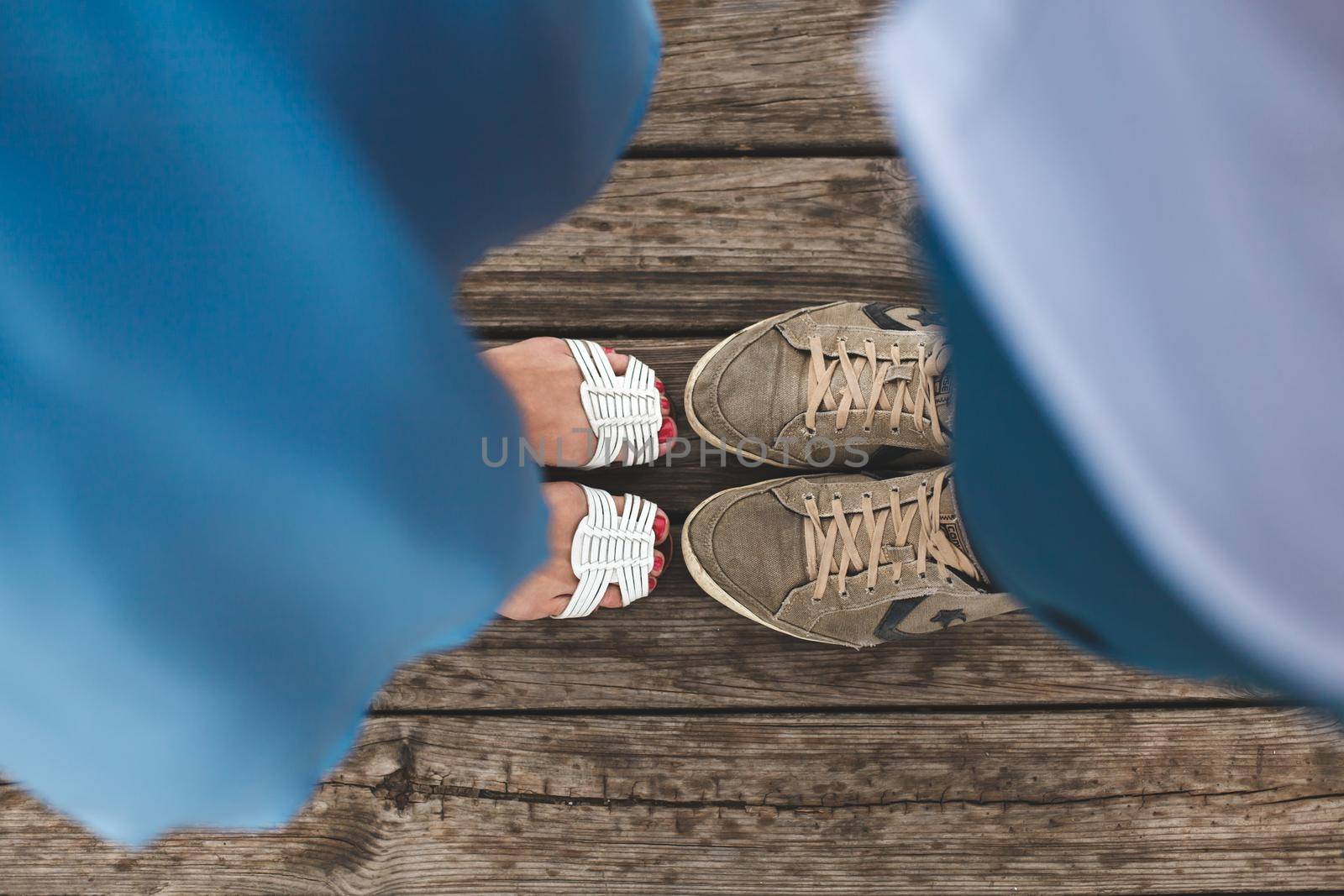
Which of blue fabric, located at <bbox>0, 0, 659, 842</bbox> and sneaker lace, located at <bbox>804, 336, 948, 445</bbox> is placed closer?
blue fabric, located at <bbox>0, 0, 659, 842</bbox>

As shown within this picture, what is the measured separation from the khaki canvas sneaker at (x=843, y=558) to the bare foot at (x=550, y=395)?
15 cm

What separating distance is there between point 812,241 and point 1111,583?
58 cm

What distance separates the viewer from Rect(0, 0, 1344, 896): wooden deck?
0.76 meters

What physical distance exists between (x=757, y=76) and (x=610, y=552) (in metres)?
0.54

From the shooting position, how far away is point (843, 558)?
0.77 metres

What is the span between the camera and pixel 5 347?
0.22m

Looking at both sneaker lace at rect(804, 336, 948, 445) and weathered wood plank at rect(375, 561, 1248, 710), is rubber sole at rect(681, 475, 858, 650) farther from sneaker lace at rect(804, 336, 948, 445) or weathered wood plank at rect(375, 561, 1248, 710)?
sneaker lace at rect(804, 336, 948, 445)

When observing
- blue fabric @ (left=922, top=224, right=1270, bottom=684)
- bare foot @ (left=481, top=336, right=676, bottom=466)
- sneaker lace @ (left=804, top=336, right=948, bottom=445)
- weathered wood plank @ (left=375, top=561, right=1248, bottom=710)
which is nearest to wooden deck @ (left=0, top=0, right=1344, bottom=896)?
weathered wood plank @ (left=375, top=561, right=1248, bottom=710)

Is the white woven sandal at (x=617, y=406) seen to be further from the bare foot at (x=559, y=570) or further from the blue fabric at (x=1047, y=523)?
the blue fabric at (x=1047, y=523)

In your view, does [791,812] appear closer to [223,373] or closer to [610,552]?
[610,552]

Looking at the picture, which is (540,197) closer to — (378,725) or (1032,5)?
(1032,5)

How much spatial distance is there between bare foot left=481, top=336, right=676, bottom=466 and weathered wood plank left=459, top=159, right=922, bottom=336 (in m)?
0.04


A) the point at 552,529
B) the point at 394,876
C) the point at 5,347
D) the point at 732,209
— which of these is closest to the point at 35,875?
the point at 394,876

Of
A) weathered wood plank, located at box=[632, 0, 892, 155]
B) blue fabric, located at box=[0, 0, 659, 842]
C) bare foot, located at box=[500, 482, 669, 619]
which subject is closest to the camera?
blue fabric, located at box=[0, 0, 659, 842]
